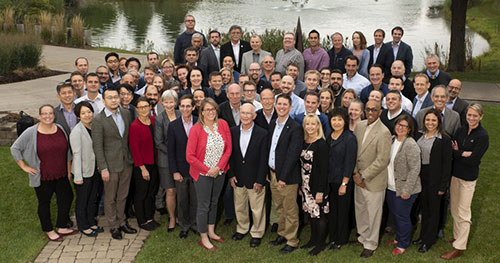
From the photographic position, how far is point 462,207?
19.5 ft

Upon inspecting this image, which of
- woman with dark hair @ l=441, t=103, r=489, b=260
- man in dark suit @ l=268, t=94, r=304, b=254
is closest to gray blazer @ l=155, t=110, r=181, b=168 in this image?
man in dark suit @ l=268, t=94, r=304, b=254

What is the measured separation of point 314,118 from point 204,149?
1.41 m

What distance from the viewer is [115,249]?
626 centimetres

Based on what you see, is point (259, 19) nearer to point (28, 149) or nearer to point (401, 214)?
point (28, 149)

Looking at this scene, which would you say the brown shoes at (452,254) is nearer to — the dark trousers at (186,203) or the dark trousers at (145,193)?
the dark trousers at (186,203)

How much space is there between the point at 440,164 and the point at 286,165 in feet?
5.90

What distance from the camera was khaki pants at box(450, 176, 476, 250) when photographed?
588 cm

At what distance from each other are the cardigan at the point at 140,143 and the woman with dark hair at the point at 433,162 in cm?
339

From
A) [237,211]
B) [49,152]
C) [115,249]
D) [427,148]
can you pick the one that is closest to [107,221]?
[115,249]

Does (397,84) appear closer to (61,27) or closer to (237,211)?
(237,211)

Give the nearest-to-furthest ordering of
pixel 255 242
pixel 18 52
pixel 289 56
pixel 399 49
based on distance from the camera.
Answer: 1. pixel 255 242
2. pixel 289 56
3. pixel 399 49
4. pixel 18 52

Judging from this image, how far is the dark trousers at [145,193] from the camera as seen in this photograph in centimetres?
652

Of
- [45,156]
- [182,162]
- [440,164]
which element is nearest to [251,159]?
[182,162]

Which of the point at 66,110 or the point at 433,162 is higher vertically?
the point at 66,110
